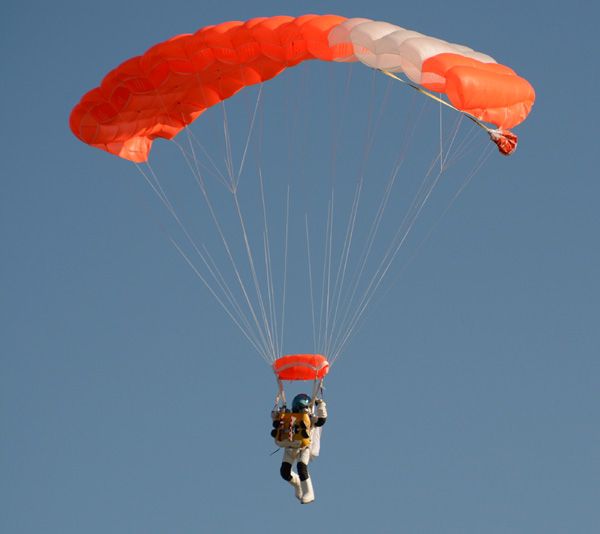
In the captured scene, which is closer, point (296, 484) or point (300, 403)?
point (300, 403)

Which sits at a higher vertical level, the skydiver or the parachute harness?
the parachute harness

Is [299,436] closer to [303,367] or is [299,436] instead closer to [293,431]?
[293,431]

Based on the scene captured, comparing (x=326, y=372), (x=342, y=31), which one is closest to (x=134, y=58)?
(x=342, y=31)

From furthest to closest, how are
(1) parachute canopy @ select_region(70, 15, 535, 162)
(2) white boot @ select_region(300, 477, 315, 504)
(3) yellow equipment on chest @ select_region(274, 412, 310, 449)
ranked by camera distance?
(2) white boot @ select_region(300, 477, 315, 504) < (3) yellow equipment on chest @ select_region(274, 412, 310, 449) < (1) parachute canopy @ select_region(70, 15, 535, 162)

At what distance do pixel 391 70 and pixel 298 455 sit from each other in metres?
5.08

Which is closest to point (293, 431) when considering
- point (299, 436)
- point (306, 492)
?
point (299, 436)

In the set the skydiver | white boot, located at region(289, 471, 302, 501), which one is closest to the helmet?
the skydiver

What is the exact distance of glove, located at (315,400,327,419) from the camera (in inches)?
1094

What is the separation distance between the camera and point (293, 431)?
27.6 m

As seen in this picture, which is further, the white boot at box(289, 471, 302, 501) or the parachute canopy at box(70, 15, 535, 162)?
the white boot at box(289, 471, 302, 501)

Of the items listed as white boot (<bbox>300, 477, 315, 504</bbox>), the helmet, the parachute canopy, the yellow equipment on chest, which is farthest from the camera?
white boot (<bbox>300, 477, 315, 504</bbox>)

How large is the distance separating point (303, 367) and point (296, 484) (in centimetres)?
151

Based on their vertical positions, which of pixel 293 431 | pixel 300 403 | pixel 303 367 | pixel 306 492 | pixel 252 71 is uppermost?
pixel 252 71

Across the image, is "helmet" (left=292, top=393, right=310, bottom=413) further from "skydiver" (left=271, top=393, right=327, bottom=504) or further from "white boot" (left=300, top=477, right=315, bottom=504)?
"white boot" (left=300, top=477, right=315, bottom=504)
